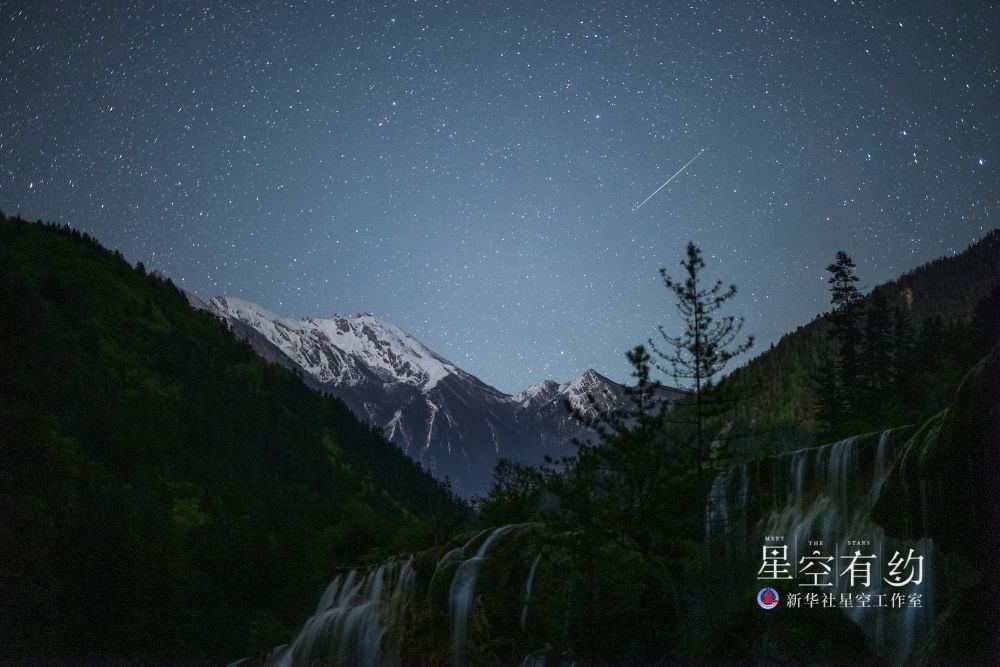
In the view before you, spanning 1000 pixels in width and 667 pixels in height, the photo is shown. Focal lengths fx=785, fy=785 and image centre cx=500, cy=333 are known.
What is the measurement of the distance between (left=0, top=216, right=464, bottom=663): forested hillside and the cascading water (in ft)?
90.0

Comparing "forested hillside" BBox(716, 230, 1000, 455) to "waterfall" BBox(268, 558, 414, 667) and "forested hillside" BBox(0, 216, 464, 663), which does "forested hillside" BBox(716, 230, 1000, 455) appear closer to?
"waterfall" BBox(268, 558, 414, 667)

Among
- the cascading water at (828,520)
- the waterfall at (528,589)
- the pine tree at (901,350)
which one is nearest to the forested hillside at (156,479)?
the waterfall at (528,589)

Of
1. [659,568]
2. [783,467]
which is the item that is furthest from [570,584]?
[783,467]

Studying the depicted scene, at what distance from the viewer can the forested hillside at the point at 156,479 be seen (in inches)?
2189

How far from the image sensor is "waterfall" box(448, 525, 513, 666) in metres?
21.7

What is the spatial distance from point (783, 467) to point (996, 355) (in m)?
8.86

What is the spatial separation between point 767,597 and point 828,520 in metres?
3.17

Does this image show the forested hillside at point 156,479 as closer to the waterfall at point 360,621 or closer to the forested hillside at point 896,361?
the waterfall at point 360,621

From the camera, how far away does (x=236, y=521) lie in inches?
3221

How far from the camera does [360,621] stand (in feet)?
88.8

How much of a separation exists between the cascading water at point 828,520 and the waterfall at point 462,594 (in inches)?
258

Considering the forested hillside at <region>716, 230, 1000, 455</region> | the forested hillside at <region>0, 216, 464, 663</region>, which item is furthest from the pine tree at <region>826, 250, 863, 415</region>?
the forested hillside at <region>0, 216, 464, 663</region>

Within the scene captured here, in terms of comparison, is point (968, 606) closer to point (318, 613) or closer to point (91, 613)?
point (318, 613)

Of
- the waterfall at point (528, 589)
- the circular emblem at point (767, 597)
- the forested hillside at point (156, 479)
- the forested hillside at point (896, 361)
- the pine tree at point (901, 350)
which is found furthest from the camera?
the forested hillside at point (156, 479)
